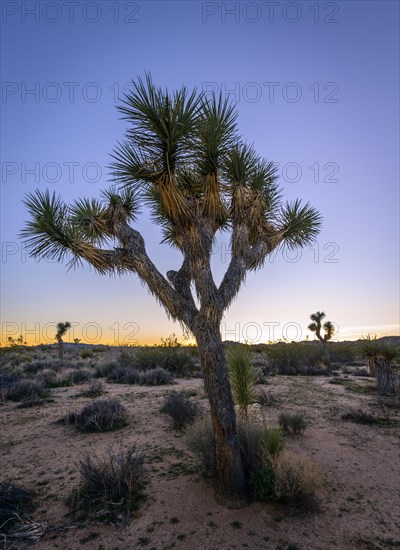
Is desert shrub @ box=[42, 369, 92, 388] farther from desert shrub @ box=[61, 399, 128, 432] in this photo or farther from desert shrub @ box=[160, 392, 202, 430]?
desert shrub @ box=[160, 392, 202, 430]

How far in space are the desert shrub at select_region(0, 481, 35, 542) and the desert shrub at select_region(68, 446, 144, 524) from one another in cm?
54

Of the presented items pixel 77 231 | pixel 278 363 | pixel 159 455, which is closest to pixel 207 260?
pixel 77 231

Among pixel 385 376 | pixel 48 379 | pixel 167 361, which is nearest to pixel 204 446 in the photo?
pixel 385 376

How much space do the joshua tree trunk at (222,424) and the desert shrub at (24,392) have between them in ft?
27.8

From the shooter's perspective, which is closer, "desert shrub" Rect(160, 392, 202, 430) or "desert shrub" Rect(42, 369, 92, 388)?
"desert shrub" Rect(160, 392, 202, 430)

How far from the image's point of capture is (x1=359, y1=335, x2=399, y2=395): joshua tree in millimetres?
11133

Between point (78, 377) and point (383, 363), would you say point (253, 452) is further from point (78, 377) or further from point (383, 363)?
point (78, 377)

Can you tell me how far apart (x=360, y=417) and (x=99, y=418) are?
6.56m

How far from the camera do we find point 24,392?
10875 mm

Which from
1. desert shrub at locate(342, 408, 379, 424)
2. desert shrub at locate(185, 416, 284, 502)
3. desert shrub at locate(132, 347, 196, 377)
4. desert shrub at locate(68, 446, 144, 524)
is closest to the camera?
desert shrub at locate(68, 446, 144, 524)

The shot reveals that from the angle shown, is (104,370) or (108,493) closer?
(108,493)

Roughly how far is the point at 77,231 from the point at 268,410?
7074 millimetres

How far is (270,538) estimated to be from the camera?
3.57m

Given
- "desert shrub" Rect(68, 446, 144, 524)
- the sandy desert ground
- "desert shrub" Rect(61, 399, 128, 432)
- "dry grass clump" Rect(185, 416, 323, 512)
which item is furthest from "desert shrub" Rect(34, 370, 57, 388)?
"dry grass clump" Rect(185, 416, 323, 512)
